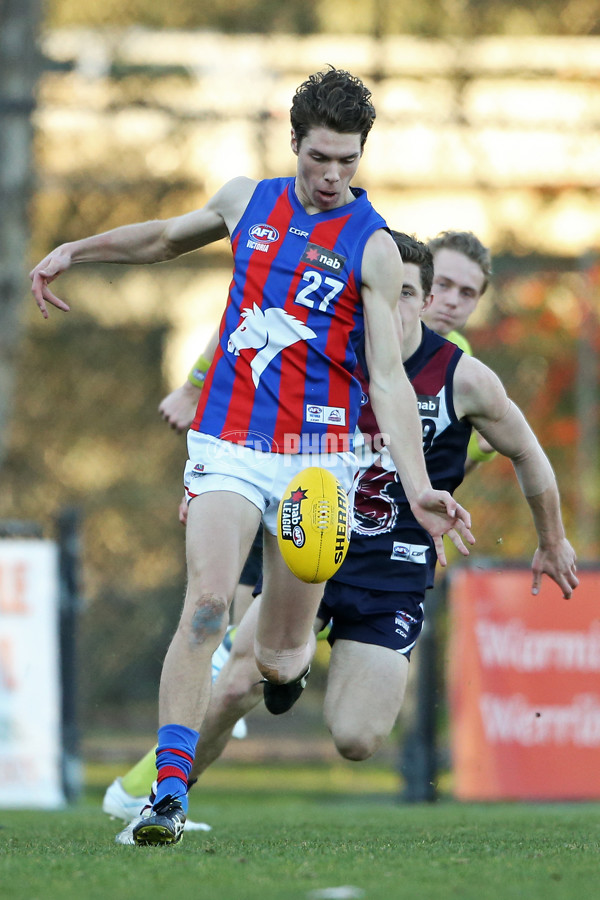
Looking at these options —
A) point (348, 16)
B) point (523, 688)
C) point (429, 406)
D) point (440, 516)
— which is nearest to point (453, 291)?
point (429, 406)

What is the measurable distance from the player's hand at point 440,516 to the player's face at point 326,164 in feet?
3.41

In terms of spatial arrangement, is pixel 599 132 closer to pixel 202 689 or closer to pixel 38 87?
pixel 38 87

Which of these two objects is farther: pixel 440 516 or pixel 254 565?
pixel 254 565

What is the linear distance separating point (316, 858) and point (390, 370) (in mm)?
1480

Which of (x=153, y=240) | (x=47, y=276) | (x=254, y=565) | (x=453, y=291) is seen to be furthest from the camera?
(x=453, y=291)

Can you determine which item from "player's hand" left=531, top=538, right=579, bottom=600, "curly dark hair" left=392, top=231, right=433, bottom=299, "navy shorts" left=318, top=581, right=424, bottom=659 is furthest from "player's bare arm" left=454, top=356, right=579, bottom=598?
"navy shorts" left=318, top=581, right=424, bottom=659

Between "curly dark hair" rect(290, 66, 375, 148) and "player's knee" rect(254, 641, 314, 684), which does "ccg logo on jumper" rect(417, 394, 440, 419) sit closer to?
"player's knee" rect(254, 641, 314, 684)

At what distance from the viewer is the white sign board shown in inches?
298

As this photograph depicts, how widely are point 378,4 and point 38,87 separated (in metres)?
2.65

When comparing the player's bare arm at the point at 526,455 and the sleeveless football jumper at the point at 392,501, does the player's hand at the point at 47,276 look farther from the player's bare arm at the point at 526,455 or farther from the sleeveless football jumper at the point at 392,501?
the player's bare arm at the point at 526,455

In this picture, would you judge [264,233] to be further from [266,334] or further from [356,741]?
[356,741]

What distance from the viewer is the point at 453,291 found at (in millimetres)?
5781

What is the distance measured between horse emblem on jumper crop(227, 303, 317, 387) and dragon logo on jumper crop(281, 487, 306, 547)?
42cm

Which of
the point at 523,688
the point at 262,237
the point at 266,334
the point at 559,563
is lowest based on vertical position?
the point at 523,688
